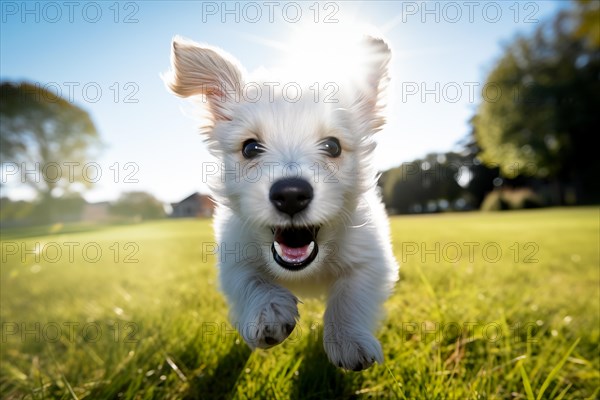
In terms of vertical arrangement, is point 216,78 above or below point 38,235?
above

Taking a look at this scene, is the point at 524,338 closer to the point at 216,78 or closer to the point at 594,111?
the point at 216,78

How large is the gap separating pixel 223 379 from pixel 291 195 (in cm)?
149

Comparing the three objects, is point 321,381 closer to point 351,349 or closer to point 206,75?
point 351,349

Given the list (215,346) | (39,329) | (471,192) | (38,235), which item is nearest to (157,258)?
(38,235)

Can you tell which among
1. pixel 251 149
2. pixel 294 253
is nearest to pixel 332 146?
pixel 251 149

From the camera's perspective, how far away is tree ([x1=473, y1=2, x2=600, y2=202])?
35.4 meters

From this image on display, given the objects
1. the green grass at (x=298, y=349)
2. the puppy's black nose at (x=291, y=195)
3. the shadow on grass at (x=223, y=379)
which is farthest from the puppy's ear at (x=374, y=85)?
the shadow on grass at (x=223, y=379)

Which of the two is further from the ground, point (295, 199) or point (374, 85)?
point (374, 85)

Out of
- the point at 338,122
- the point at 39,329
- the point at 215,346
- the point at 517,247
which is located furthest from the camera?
the point at 517,247

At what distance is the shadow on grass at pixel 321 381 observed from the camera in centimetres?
270

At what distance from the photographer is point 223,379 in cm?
286

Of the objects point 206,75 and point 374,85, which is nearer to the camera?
point 206,75

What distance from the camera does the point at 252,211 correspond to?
231 cm

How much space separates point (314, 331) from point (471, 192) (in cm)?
3285
